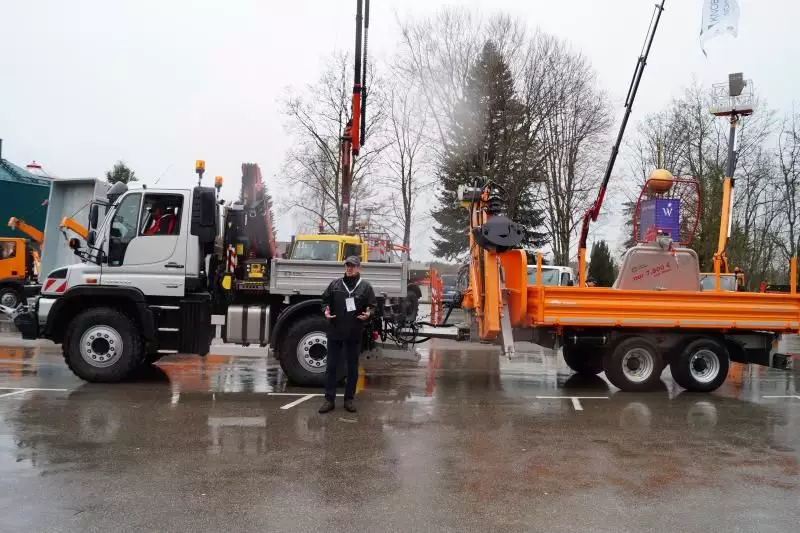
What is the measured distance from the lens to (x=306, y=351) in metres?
9.46

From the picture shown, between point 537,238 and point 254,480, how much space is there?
103 feet

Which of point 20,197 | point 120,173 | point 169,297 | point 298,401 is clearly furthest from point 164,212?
point 120,173

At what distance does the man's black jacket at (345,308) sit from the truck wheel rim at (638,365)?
160 inches

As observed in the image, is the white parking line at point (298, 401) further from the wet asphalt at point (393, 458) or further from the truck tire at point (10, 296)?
the truck tire at point (10, 296)

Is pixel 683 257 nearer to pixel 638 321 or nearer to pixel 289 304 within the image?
pixel 638 321

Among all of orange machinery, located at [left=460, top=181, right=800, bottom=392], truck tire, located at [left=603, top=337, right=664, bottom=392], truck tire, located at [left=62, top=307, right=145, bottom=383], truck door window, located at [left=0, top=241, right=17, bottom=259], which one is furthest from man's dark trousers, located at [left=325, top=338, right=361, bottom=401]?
truck door window, located at [left=0, top=241, right=17, bottom=259]

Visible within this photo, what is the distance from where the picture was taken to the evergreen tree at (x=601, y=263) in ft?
114

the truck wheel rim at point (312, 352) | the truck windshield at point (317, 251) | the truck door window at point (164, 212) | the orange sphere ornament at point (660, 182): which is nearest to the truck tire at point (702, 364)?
the orange sphere ornament at point (660, 182)

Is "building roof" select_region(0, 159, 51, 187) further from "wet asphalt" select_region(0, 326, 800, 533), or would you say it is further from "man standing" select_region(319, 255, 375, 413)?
"man standing" select_region(319, 255, 375, 413)

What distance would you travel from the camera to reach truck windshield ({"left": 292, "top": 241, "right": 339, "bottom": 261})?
16.5m

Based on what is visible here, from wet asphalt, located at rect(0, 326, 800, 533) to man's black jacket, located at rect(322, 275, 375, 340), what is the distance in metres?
0.95

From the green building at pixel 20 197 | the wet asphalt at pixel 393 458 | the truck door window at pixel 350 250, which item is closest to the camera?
the wet asphalt at pixel 393 458

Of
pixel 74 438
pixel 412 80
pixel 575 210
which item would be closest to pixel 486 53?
pixel 412 80

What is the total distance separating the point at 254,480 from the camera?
5.46 m
